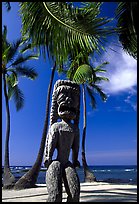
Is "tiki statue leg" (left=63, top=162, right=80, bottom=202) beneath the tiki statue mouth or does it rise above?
beneath

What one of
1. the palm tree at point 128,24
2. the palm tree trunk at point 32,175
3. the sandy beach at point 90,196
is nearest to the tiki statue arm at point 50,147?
the sandy beach at point 90,196

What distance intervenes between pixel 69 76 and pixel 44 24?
797cm

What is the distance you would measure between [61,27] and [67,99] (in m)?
2.39

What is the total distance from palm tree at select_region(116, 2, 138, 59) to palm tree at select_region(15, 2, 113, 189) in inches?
52.5

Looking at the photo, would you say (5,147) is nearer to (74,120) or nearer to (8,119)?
(8,119)

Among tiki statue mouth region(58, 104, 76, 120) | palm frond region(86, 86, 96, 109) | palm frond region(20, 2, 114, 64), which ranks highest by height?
palm frond region(20, 2, 114, 64)

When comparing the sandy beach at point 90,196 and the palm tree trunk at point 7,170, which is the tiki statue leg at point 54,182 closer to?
the sandy beach at point 90,196

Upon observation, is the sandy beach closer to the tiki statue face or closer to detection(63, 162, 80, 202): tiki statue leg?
detection(63, 162, 80, 202): tiki statue leg

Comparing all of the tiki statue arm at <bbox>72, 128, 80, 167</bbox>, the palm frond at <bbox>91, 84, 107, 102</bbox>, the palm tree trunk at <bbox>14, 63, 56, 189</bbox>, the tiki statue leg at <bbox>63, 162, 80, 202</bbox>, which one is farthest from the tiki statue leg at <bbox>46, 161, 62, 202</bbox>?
the palm frond at <bbox>91, 84, 107, 102</bbox>

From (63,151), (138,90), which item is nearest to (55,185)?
(63,151)

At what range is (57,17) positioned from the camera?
6.70 m

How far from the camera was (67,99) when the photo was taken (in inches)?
203

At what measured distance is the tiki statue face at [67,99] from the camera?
515 cm

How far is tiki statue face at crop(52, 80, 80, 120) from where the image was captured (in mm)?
5152
